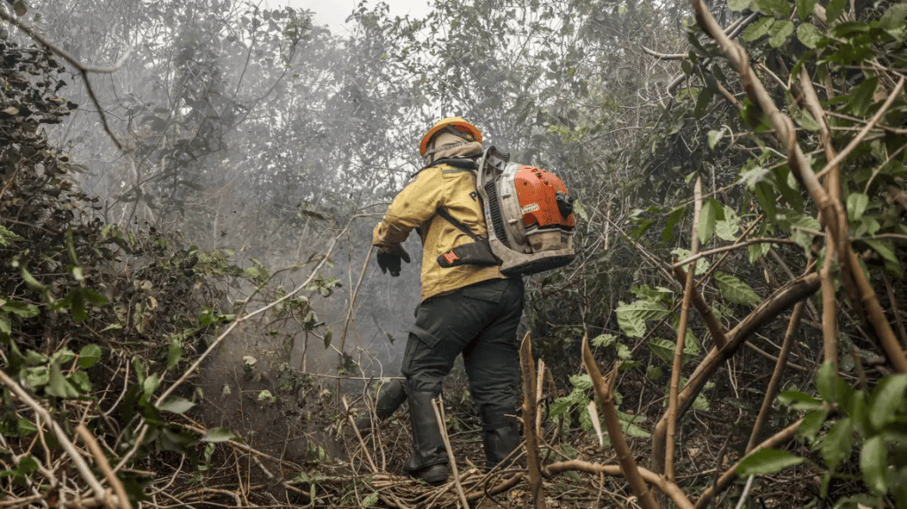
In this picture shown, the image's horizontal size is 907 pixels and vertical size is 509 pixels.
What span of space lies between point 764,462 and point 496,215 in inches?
117

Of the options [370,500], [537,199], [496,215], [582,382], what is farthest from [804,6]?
[496,215]

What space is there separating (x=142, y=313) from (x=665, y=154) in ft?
9.08

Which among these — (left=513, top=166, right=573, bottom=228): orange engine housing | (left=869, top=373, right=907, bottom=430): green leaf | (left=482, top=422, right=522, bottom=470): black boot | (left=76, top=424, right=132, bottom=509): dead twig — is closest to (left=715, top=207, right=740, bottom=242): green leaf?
(left=869, top=373, right=907, bottom=430): green leaf

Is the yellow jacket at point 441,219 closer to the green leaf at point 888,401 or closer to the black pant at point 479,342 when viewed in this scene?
the black pant at point 479,342

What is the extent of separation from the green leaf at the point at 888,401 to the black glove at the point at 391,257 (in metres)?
3.46

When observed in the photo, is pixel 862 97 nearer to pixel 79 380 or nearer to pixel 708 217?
pixel 708 217

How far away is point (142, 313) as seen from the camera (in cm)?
300

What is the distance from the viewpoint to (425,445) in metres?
3.40

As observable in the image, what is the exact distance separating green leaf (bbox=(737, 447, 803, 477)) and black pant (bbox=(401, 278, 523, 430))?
2.85 m

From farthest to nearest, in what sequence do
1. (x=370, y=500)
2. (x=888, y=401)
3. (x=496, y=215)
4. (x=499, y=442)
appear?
(x=496, y=215) → (x=499, y=442) → (x=370, y=500) → (x=888, y=401)

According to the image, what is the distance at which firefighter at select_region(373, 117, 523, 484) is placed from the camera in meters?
3.60

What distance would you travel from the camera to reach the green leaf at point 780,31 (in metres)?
1.25

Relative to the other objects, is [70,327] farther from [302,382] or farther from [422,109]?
[422,109]

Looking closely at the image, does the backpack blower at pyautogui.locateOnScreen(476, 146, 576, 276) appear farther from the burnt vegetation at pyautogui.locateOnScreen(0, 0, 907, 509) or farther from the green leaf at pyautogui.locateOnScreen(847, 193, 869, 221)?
the green leaf at pyautogui.locateOnScreen(847, 193, 869, 221)
